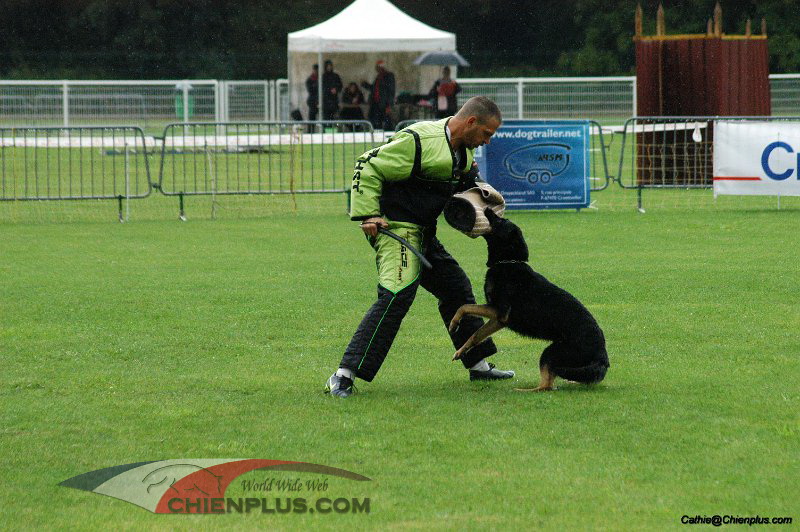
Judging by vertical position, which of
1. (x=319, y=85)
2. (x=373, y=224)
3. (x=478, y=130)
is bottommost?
(x=373, y=224)

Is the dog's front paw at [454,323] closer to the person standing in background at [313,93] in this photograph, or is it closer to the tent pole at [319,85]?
the tent pole at [319,85]

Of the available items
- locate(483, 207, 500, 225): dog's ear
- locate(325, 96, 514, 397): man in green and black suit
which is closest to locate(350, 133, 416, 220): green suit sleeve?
locate(325, 96, 514, 397): man in green and black suit

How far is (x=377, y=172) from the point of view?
6043 mm

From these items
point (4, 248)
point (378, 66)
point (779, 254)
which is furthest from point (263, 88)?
point (779, 254)

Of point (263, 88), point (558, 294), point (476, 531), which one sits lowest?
point (476, 531)

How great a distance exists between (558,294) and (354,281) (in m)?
4.13

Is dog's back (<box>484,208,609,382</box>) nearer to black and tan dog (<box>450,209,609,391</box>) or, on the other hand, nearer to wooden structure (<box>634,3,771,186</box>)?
black and tan dog (<box>450,209,609,391</box>)

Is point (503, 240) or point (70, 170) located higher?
point (70, 170)

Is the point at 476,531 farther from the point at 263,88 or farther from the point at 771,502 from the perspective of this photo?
the point at 263,88

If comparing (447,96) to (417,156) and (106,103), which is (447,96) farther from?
(417,156)

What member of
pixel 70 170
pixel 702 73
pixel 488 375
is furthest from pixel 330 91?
pixel 488 375

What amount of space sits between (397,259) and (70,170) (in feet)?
34.0

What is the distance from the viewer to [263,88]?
3041cm

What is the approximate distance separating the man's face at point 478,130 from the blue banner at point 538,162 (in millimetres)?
8834
